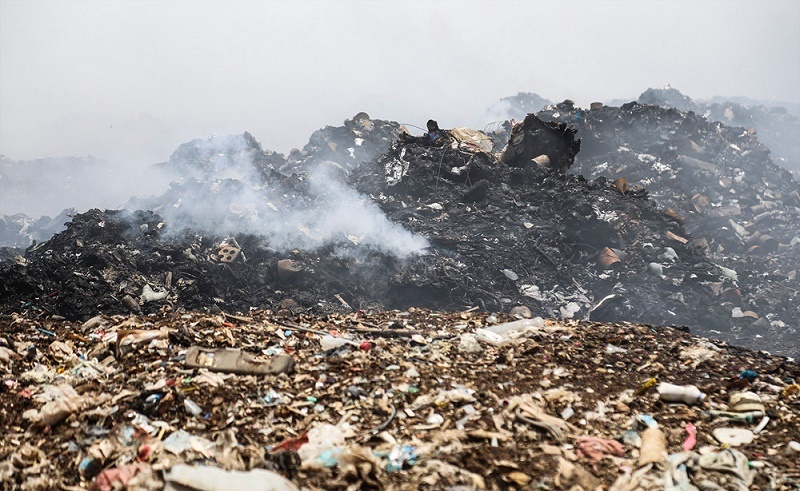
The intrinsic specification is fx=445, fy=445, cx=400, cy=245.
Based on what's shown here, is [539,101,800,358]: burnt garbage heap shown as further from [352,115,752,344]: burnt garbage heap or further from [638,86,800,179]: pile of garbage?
[638,86,800,179]: pile of garbage

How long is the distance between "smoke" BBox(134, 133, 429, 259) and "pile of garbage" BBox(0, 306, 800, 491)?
5.49m

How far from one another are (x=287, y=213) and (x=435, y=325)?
7225 mm

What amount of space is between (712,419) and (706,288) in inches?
302

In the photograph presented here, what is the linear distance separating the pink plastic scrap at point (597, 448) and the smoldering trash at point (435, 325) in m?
0.02

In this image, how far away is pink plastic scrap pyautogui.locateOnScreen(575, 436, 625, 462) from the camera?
2.61 metres

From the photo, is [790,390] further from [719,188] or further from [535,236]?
[719,188]

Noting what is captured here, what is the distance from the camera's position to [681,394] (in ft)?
11.1

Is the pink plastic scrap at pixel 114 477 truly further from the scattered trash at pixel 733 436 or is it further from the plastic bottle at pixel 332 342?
the scattered trash at pixel 733 436

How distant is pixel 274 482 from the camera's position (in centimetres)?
217

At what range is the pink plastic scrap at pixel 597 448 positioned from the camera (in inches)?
103

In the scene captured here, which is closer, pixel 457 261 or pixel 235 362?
pixel 235 362

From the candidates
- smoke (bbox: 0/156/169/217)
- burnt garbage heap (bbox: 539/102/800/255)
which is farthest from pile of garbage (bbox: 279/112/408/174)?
smoke (bbox: 0/156/169/217)

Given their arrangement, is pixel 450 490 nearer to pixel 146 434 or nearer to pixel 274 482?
pixel 274 482

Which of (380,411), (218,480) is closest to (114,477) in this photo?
(218,480)
